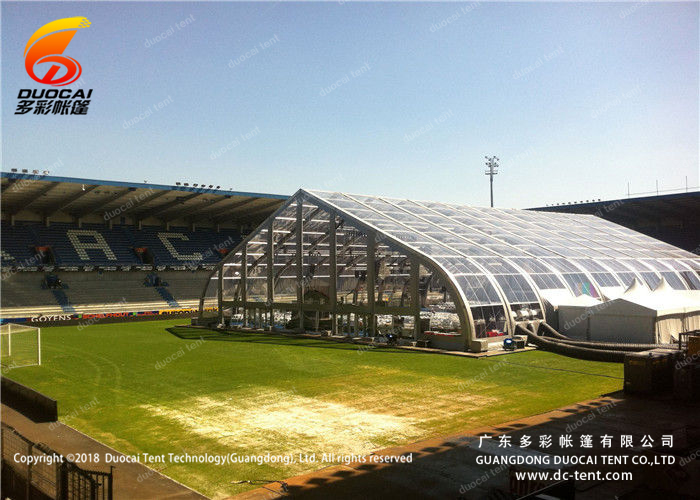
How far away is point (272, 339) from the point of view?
120 ft

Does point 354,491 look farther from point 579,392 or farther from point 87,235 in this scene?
point 87,235

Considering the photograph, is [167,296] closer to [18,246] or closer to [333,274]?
[18,246]

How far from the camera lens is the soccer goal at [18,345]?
26.7 metres

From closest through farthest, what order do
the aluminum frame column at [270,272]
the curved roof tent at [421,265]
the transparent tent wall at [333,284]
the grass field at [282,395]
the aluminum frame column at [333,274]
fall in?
the grass field at [282,395] < the curved roof tent at [421,265] < the transparent tent wall at [333,284] < the aluminum frame column at [333,274] < the aluminum frame column at [270,272]

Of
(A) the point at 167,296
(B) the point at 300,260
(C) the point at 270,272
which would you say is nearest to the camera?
(B) the point at 300,260

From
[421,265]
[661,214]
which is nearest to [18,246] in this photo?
[421,265]

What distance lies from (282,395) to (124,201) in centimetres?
4887

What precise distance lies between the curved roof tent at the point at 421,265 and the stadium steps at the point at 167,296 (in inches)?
710

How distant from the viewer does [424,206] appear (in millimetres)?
44594

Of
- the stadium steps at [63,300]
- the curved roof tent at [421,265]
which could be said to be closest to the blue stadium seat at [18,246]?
the stadium steps at [63,300]

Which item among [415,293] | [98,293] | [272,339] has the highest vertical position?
[415,293]

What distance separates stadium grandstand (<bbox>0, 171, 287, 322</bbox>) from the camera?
5544 cm

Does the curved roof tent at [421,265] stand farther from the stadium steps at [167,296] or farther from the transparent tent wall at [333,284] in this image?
the stadium steps at [167,296]

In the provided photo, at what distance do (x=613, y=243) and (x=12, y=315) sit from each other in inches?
2159
